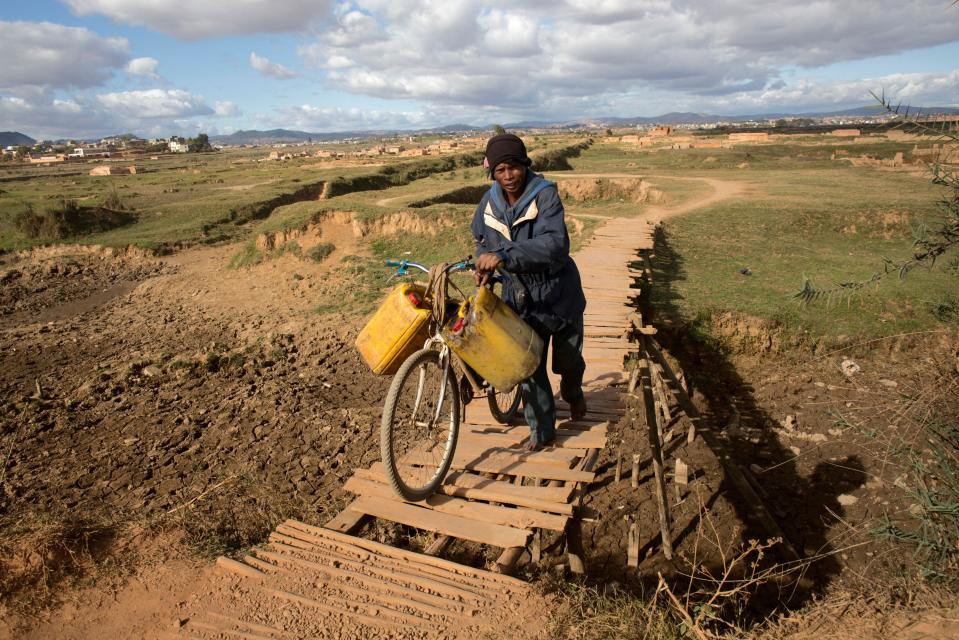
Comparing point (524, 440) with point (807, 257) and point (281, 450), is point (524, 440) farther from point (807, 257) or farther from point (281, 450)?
point (807, 257)

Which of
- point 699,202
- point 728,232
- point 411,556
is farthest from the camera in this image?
point 699,202

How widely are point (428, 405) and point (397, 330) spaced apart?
60 cm

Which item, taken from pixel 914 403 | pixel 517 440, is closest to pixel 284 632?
pixel 517 440

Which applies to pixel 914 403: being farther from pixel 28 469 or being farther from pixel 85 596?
pixel 28 469

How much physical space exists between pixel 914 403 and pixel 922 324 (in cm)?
780

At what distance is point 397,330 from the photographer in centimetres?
335

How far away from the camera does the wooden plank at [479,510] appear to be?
329 centimetres

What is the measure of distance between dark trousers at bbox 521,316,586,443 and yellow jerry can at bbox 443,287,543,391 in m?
0.22

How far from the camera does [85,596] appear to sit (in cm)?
303

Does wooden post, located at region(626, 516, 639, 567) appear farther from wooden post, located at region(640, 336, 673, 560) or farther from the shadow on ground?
the shadow on ground

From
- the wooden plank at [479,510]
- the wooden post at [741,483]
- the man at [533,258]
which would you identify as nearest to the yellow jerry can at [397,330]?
the man at [533,258]

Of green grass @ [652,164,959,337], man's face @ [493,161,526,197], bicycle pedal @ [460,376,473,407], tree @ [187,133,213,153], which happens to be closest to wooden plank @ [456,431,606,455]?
bicycle pedal @ [460,376,473,407]

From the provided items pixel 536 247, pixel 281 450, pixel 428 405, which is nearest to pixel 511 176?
pixel 536 247

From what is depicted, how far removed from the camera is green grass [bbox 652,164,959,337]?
905cm
